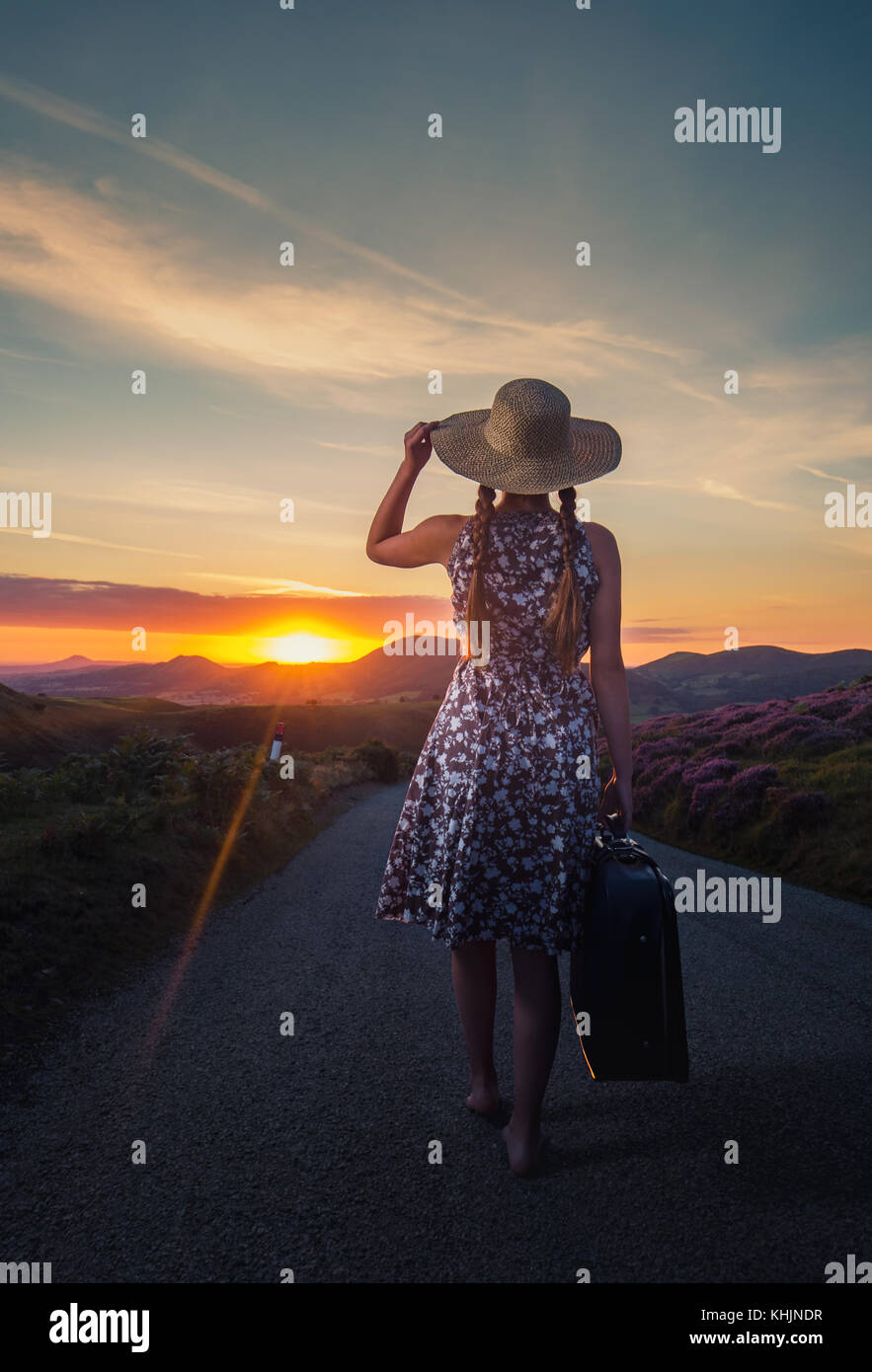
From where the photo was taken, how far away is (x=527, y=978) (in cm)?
310

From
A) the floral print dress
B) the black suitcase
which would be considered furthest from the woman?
the black suitcase

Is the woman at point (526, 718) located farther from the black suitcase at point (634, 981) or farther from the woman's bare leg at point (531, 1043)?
the black suitcase at point (634, 981)

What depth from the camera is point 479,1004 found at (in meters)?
3.31

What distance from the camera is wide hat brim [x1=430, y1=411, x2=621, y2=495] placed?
124 inches

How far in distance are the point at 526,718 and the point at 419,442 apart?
→ 132 cm

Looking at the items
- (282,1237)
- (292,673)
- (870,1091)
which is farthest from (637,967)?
(292,673)

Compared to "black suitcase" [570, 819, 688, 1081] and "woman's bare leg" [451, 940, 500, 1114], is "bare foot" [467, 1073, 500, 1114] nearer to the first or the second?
"woman's bare leg" [451, 940, 500, 1114]

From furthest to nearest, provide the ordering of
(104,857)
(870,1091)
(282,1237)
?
1. (104,857)
2. (870,1091)
3. (282,1237)

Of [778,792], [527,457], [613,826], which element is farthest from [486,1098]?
[778,792]

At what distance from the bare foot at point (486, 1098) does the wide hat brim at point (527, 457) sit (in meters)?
2.63

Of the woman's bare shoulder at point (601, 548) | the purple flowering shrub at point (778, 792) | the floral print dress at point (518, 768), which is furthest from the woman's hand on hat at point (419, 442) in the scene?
the purple flowering shrub at point (778, 792)

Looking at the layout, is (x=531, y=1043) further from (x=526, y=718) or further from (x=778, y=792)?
(x=778, y=792)
